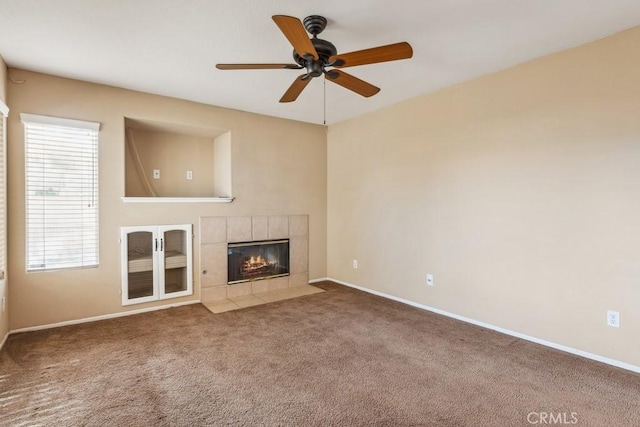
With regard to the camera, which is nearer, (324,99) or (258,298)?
(324,99)

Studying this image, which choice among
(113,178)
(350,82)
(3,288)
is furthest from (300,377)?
(113,178)

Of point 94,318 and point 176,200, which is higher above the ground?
point 176,200

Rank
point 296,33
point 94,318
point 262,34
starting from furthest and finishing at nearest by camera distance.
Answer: point 94,318 → point 262,34 → point 296,33

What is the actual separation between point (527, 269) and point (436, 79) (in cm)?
207

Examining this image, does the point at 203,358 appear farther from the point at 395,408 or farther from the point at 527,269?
the point at 527,269

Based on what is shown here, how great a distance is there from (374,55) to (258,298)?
3345 mm

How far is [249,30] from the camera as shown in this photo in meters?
2.44

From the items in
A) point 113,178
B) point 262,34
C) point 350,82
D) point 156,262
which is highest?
point 262,34

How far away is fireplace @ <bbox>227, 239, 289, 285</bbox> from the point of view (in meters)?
4.46

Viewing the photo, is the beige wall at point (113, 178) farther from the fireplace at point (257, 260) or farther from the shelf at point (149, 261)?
the fireplace at point (257, 260)

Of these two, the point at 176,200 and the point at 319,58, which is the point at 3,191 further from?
the point at 319,58

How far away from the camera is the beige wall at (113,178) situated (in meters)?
3.11

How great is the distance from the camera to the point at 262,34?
8.20 ft

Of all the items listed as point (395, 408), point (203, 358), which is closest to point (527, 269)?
point (395, 408)
